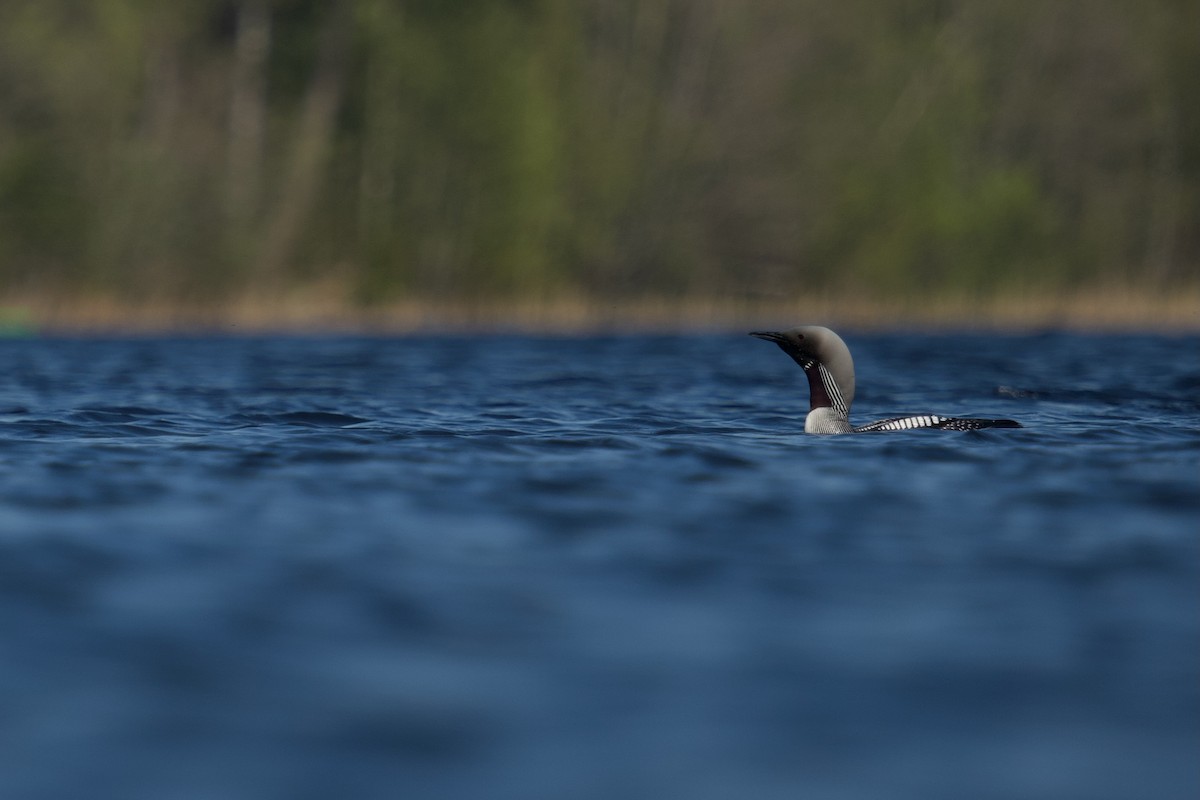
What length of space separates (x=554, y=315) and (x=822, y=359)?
1137 inches

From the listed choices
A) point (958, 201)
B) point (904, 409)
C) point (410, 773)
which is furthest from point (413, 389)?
point (958, 201)

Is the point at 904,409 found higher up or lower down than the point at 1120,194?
lower down

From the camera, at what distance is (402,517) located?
29.0ft

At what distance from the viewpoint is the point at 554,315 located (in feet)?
135

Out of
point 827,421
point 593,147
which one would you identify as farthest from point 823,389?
point 593,147

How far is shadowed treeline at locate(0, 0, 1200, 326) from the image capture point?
44312 mm

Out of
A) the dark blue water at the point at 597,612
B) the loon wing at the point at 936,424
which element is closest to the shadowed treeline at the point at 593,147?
the loon wing at the point at 936,424

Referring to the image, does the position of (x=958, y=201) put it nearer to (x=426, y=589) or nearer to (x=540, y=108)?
(x=540, y=108)

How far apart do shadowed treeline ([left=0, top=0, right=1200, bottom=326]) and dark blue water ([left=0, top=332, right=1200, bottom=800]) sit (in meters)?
31.7

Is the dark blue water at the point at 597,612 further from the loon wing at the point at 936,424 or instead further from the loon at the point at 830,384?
the loon at the point at 830,384

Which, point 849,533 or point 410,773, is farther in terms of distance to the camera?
point 849,533

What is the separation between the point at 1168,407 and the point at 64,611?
1157 cm

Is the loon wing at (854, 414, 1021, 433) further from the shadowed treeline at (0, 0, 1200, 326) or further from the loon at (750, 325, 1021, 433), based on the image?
the shadowed treeline at (0, 0, 1200, 326)

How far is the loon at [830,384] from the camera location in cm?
1255
